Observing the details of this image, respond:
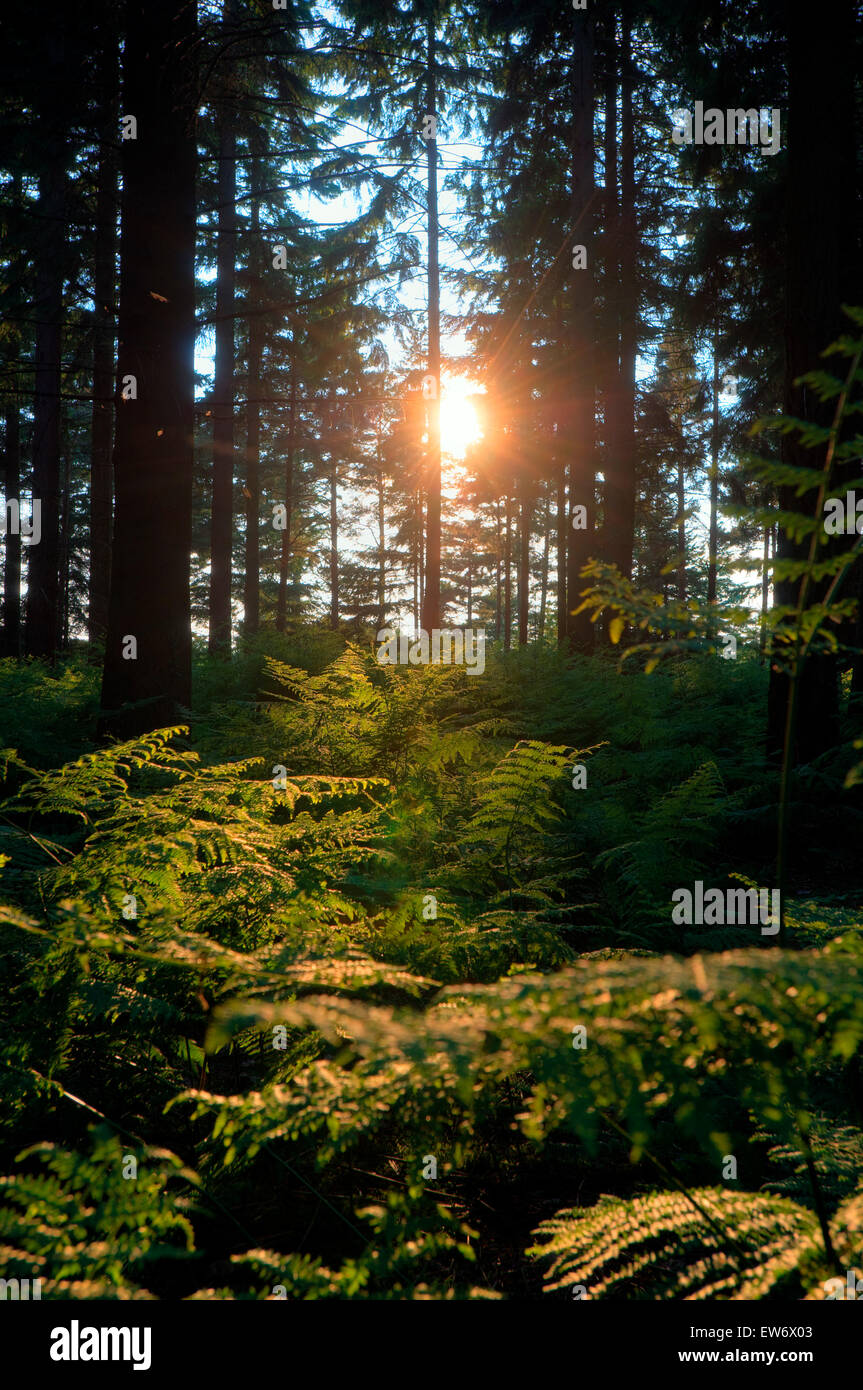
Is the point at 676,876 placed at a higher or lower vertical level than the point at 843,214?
lower

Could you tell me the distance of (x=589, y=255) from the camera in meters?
12.3

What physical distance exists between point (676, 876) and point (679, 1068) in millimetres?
2435

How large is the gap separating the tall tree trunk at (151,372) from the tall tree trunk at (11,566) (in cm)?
1254

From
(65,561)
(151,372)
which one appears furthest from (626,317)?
(65,561)

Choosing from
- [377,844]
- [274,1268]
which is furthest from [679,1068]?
[377,844]

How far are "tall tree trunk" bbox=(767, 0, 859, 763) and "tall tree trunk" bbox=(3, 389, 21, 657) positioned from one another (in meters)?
→ 16.3

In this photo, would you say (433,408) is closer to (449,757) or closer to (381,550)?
(449,757)

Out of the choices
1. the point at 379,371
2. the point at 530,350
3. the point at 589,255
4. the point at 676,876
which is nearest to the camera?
the point at 676,876

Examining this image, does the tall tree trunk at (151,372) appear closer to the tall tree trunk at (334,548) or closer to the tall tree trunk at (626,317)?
the tall tree trunk at (626,317)

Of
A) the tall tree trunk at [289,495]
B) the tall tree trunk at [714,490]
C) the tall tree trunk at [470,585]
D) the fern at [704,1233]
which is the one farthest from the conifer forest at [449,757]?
the tall tree trunk at [470,585]

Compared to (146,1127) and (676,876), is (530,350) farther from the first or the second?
(146,1127)

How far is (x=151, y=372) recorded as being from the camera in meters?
5.46

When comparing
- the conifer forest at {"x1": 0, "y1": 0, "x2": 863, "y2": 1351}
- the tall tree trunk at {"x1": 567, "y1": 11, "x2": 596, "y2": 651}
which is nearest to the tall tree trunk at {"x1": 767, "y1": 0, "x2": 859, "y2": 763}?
the conifer forest at {"x1": 0, "y1": 0, "x2": 863, "y2": 1351}

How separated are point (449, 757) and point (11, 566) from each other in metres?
16.6
